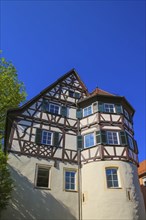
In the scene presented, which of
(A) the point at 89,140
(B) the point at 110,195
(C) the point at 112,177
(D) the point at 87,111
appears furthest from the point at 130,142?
(B) the point at 110,195

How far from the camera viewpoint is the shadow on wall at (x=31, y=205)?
13.0 meters

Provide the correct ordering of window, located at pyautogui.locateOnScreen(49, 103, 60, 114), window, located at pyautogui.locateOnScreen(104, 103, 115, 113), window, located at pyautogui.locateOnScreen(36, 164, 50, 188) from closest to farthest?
window, located at pyautogui.locateOnScreen(36, 164, 50, 188) → window, located at pyautogui.locateOnScreen(104, 103, 115, 113) → window, located at pyautogui.locateOnScreen(49, 103, 60, 114)

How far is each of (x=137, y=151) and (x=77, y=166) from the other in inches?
225

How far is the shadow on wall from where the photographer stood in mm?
12992

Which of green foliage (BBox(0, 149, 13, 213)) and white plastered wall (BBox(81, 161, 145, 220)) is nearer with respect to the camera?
green foliage (BBox(0, 149, 13, 213))

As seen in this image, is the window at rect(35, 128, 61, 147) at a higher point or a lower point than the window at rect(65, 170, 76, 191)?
higher

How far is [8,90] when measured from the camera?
63.3ft

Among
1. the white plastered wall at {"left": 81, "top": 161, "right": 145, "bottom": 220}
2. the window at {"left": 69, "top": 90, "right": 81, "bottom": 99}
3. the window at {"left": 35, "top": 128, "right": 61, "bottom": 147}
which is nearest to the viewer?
the white plastered wall at {"left": 81, "top": 161, "right": 145, "bottom": 220}

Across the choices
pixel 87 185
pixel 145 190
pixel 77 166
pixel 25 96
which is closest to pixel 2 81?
pixel 25 96

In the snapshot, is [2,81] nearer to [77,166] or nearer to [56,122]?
[56,122]

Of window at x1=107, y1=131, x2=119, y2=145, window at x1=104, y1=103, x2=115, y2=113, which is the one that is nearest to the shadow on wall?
window at x1=107, y1=131, x2=119, y2=145

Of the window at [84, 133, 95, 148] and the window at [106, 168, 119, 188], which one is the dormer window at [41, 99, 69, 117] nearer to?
the window at [84, 133, 95, 148]

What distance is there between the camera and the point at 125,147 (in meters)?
16.0

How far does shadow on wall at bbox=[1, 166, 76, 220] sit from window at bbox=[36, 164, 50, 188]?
63 centimetres
